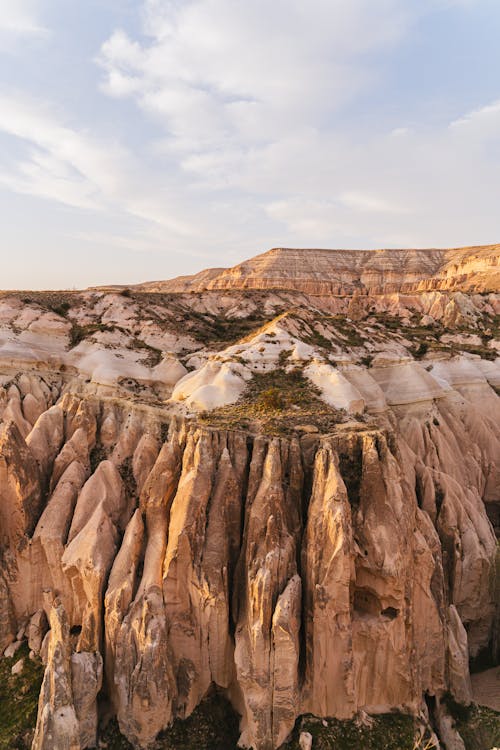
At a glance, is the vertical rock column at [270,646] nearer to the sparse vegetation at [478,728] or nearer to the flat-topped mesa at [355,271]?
the sparse vegetation at [478,728]

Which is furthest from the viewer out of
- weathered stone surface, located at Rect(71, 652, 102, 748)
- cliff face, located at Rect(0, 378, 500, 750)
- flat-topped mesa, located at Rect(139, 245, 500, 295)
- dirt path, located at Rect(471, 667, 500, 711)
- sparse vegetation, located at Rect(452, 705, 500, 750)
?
flat-topped mesa, located at Rect(139, 245, 500, 295)

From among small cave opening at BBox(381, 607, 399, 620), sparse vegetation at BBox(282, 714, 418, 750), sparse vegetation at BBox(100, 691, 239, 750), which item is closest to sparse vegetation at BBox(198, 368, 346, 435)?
small cave opening at BBox(381, 607, 399, 620)

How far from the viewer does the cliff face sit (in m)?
11.2

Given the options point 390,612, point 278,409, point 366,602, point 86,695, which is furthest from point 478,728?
point 278,409

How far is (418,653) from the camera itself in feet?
41.6

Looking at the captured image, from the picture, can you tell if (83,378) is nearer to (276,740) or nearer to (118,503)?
(118,503)

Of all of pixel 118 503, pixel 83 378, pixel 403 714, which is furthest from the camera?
pixel 83 378

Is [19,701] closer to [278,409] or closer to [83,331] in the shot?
[278,409]

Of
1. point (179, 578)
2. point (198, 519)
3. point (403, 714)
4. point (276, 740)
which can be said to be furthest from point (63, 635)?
point (403, 714)

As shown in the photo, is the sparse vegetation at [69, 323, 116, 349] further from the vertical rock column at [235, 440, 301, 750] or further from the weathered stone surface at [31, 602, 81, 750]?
the vertical rock column at [235, 440, 301, 750]

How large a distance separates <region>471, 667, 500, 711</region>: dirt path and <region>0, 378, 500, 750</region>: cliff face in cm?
203

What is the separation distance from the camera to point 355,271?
109 m

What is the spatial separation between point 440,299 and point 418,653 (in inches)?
2632

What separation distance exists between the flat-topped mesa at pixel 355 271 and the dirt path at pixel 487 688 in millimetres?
85052
